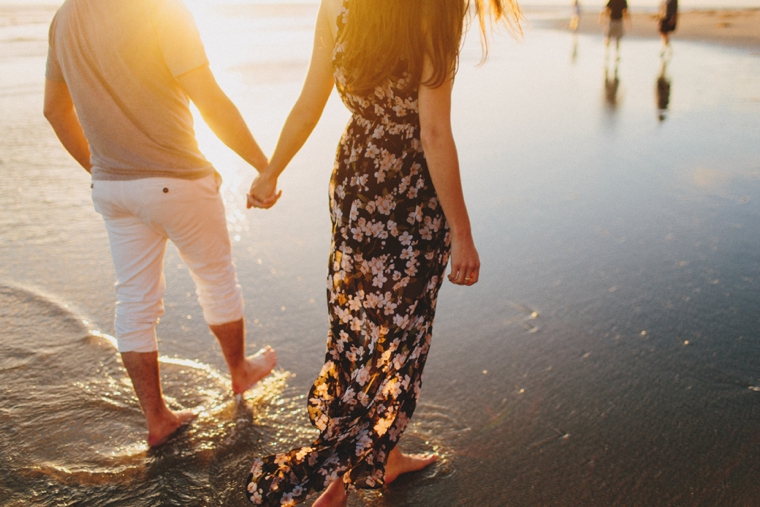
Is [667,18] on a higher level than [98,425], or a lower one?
higher

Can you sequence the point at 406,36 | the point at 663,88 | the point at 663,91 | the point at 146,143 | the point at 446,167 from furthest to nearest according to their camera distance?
the point at 663,88, the point at 663,91, the point at 146,143, the point at 446,167, the point at 406,36

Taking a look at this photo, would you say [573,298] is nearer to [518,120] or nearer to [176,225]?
[176,225]

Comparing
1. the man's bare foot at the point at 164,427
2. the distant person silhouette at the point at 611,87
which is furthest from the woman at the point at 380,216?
the distant person silhouette at the point at 611,87

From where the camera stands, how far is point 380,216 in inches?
84.4

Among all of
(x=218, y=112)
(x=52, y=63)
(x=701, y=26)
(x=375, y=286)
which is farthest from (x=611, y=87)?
(x=701, y=26)

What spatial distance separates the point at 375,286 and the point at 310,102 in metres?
0.66

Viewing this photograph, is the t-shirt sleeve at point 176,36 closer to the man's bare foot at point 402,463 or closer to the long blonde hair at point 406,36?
the long blonde hair at point 406,36

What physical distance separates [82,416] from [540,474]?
191 cm

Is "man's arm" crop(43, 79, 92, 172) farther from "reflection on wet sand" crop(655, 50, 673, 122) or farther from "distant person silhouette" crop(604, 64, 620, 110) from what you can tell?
"distant person silhouette" crop(604, 64, 620, 110)

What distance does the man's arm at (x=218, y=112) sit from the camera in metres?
2.35

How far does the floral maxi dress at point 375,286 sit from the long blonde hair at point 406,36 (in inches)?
2.6

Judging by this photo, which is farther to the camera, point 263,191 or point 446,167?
point 263,191

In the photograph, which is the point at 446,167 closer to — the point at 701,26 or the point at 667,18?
the point at 667,18

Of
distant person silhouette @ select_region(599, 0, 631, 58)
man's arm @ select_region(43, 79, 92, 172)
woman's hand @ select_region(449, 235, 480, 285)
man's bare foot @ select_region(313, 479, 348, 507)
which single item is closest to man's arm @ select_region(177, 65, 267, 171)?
man's arm @ select_region(43, 79, 92, 172)
